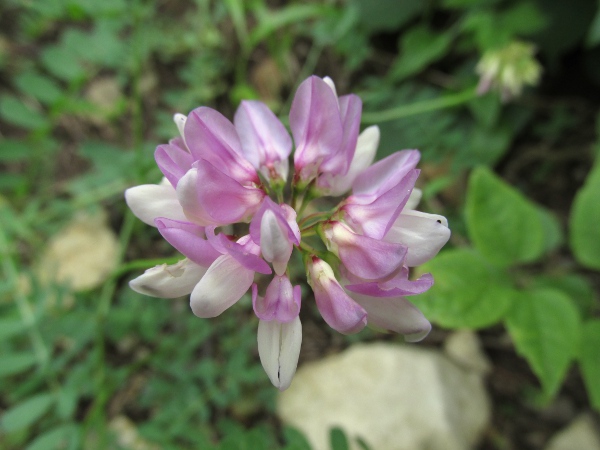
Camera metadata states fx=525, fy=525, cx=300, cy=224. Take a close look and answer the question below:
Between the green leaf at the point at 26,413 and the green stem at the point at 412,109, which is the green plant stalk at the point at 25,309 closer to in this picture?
the green leaf at the point at 26,413

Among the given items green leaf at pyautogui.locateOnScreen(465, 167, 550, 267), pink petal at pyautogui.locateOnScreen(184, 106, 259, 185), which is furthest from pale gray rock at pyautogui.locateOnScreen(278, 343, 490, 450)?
pink petal at pyautogui.locateOnScreen(184, 106, 259, 185)

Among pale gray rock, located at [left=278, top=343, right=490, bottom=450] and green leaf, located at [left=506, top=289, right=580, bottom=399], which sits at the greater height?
green leaf, located at [left=506, top=289, right=580, bottom=399]

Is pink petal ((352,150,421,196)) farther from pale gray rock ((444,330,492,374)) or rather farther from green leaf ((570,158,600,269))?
pale gray rock ((444,330,492,374))

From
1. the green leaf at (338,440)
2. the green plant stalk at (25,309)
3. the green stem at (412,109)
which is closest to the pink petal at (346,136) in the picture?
the green leaf at (338,440)

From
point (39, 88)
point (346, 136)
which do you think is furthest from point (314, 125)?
point (39, 88)

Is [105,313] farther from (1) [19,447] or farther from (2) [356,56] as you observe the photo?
(2) [356,56]
